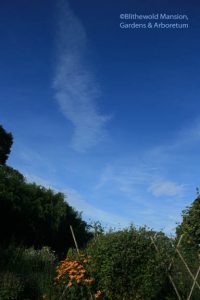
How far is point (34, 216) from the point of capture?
24.9 metres

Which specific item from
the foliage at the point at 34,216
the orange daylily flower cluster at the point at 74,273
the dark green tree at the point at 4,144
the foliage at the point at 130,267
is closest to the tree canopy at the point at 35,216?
the foliage at the point at 34,216

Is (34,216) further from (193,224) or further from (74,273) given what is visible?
(74,273)

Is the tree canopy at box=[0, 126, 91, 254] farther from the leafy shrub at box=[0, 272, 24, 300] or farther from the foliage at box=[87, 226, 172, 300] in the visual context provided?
the foliage at box=[87, 226, 172, 300]

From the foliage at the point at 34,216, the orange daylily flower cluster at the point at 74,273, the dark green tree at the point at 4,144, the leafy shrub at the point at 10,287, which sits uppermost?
the dark green tree at the point at 4,144

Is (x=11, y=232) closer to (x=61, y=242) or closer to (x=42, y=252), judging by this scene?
(x=61, y=242)

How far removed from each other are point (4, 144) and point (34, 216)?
9.53 m

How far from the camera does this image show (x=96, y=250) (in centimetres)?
1096

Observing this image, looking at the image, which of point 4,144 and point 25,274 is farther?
point 4,144

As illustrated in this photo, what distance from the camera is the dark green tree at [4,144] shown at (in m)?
32.8

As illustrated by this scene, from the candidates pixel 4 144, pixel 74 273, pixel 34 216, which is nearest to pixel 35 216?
pixel 34 216

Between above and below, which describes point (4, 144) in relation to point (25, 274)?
above

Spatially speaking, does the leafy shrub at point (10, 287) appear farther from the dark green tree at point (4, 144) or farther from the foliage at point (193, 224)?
the dark green tree at point (4, 144)

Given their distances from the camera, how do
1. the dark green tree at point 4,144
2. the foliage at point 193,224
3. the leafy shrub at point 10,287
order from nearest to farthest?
the leafy shrub at point 10,287
the foliage at point 193,224
the dark green tree at point 4,144

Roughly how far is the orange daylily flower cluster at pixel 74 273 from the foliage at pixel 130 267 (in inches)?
12.3
